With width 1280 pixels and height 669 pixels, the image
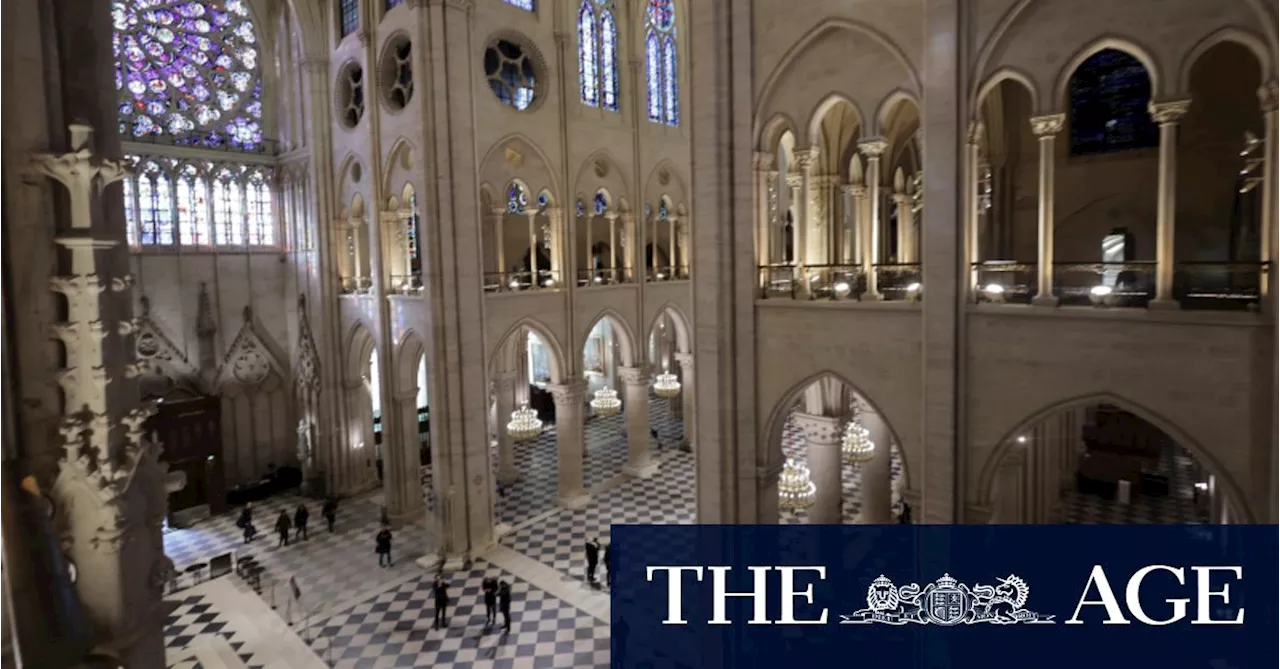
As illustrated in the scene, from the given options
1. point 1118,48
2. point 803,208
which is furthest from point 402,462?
point 1118,48

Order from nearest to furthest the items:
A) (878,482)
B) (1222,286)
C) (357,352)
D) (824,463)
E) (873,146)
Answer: (873,146) → (1222,286) → (824,463) → (878,482) → (357,352)

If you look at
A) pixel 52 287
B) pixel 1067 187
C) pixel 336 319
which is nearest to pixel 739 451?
pixel 52 287

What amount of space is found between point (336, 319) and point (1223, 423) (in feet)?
67.0

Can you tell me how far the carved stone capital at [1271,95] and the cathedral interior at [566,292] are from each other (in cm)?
4

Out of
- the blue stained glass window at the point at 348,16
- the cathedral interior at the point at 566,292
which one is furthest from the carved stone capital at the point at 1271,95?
the blue stained glass window at the point at 348,16

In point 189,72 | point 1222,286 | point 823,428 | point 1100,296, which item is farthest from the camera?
point 189,72

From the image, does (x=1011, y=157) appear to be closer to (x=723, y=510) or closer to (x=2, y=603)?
(x=723, y=510)

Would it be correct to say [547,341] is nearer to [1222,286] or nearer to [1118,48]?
[1118,48]

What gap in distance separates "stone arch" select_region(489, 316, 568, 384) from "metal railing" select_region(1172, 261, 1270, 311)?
13478mm

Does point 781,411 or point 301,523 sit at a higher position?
point 781,411

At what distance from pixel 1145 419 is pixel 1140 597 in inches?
81.3

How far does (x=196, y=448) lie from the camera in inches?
778

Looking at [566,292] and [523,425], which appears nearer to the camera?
[523,425]

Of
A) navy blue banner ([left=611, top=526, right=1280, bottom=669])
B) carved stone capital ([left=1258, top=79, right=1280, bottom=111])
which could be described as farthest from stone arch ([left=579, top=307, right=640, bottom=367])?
carved stone capital ([left=1258, top=79, right=1280, bottom=111])
